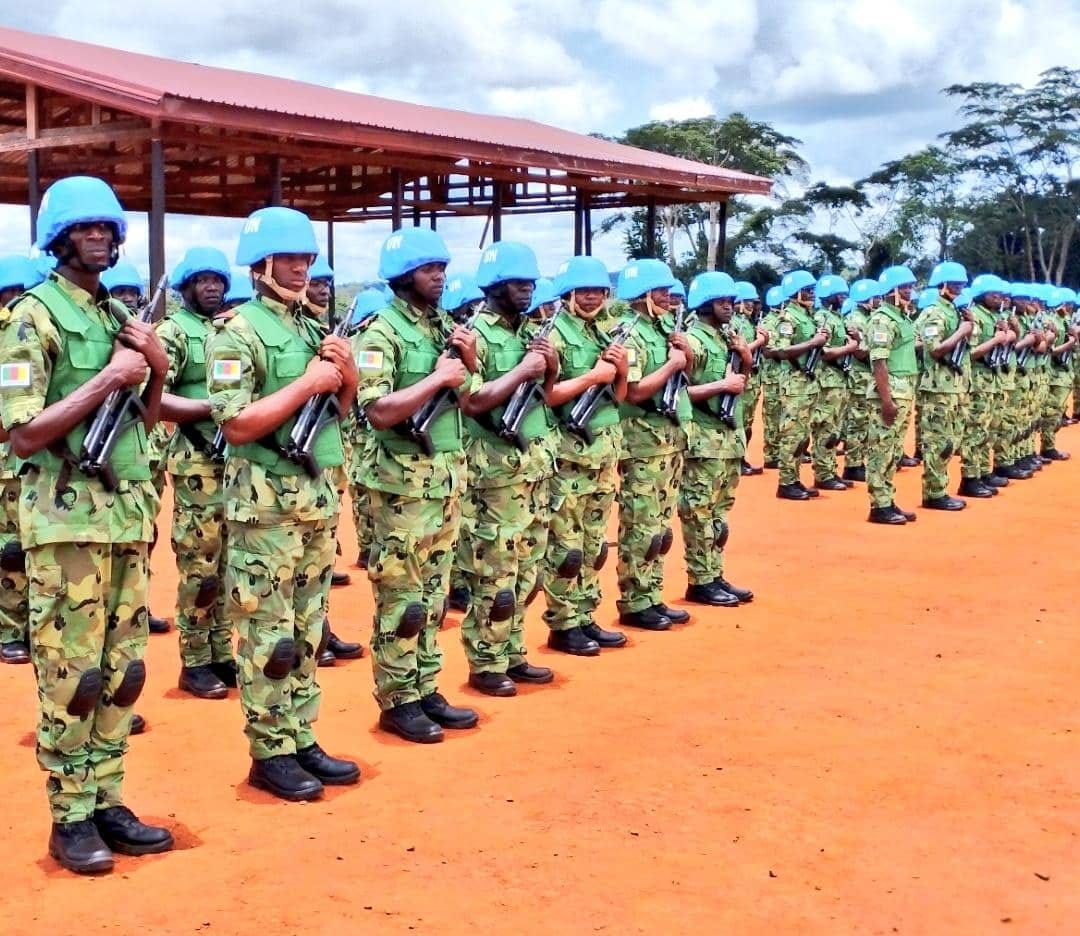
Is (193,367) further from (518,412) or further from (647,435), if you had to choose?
(647,435)

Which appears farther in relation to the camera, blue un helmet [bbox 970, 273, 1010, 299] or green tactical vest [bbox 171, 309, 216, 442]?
blue un helmet [bbox 970, 273, 1010, 299]

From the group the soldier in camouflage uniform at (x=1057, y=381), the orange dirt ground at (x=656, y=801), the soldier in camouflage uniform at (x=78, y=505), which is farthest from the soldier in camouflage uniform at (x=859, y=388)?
the soldier in camouflage uniform at (x=78, y=505)

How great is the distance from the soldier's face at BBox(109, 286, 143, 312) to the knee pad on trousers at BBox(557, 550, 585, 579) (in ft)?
9.81

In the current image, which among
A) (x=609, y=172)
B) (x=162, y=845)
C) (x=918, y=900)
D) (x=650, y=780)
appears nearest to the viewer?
(x=918, y=900)

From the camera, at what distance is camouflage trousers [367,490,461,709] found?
17.5ft

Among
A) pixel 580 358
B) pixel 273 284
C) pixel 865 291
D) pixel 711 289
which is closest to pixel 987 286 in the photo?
pixel 865 291

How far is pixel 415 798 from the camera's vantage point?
486 cm

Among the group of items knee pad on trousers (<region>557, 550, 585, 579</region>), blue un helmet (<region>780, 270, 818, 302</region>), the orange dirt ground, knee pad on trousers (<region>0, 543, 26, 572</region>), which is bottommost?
the orange dirt ground

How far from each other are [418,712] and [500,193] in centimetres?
1328

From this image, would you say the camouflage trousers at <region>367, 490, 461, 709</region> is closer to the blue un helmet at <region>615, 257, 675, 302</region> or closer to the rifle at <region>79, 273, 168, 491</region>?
the rifle at <region>79, 273, 168, 491</region>

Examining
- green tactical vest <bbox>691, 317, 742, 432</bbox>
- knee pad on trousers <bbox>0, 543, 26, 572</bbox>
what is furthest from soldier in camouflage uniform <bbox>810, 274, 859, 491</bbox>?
knee pad on trousers <bbox>0, 543, 26, 572</bbox>

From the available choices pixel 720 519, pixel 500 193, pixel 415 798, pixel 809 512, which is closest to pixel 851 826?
pixel 415 798

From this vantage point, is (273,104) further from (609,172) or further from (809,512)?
(809,512)

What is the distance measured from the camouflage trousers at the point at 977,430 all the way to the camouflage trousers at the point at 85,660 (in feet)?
33.6
